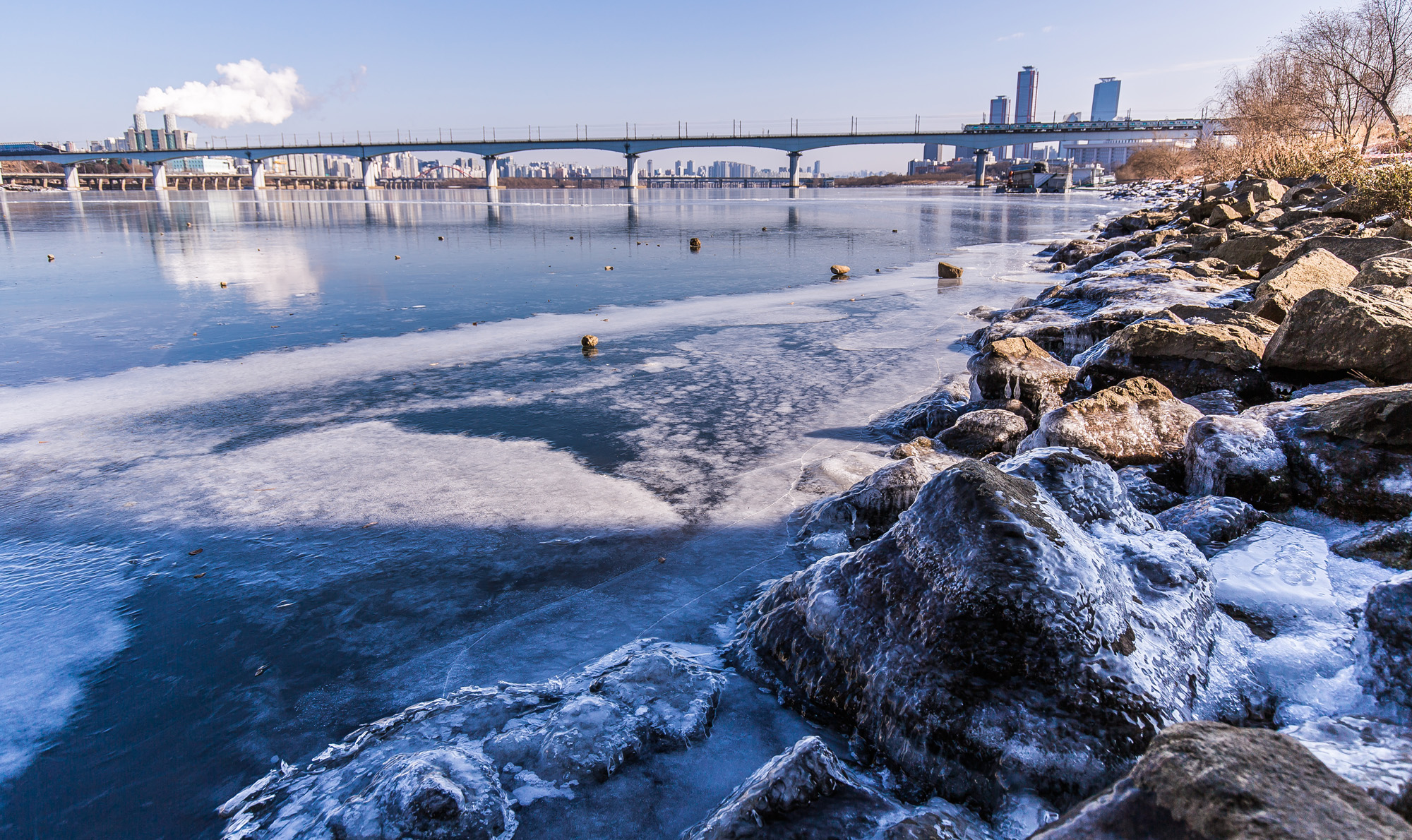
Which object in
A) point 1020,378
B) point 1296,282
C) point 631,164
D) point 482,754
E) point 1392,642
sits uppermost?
point 631,164

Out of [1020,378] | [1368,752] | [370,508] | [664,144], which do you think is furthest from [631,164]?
[1368,752]

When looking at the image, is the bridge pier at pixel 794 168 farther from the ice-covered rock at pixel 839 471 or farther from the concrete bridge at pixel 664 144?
the ice-covered rock at pixel 839 471

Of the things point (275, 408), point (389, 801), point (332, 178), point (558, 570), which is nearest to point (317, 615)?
point (558, 570)

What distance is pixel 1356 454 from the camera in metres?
3.22

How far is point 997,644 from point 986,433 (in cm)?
274

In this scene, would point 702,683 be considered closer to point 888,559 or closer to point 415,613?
point 888,559

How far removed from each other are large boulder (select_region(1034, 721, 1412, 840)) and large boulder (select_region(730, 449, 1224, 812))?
58 centimetres

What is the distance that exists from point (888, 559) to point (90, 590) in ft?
11.2

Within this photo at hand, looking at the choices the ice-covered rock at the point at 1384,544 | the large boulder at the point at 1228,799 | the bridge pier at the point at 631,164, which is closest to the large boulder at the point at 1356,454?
the ice-covered rock at the point at 1384,544

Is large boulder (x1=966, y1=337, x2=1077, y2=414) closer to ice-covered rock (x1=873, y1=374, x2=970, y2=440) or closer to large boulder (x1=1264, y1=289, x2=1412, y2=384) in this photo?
ice-covered rock (x1=873, y1=374, x2=970, y2=440)

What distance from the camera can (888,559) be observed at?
2.58m

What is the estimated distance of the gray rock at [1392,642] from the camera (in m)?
1.98

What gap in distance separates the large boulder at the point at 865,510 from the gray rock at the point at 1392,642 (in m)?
1.67

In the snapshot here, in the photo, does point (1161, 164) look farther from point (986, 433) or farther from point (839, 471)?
point (839, 471)
